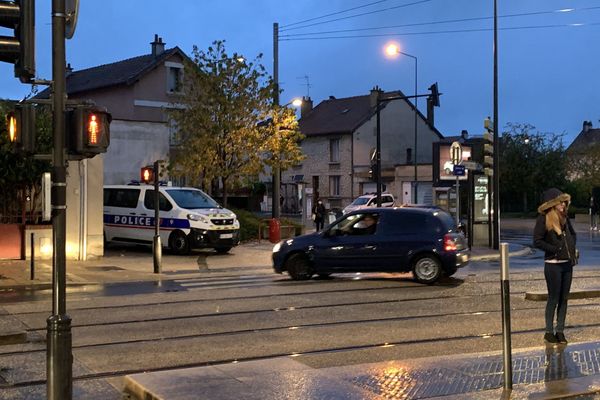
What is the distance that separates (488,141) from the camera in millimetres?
24375

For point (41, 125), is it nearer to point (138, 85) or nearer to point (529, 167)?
point (138, 85)

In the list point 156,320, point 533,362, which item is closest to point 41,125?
point 156,320

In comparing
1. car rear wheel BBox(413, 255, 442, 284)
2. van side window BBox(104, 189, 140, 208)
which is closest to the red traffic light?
van side window BBox(104, 189, 140, 208)

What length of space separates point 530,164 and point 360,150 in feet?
46.4

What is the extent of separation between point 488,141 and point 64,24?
19988mm

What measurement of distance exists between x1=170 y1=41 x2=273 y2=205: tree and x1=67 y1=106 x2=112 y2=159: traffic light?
70.5 feet

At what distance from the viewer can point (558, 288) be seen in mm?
8547

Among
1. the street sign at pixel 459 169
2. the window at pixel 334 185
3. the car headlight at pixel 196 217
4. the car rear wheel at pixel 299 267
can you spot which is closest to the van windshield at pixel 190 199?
the car headlight at pixel 196 217

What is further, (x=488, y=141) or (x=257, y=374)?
(x=488, y=141)

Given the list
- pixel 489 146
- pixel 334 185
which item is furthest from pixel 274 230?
pixel 334 185

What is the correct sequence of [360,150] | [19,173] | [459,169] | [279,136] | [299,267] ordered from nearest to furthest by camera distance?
[299,267], [19,173], [459,169], [279,136], [360,150]

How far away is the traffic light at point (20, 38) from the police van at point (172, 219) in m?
16.2

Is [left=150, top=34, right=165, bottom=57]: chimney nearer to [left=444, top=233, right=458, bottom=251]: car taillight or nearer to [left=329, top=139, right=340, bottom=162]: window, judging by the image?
[left=329, top=139, right=340, bottom=162]: window

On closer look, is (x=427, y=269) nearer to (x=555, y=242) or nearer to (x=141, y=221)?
(x=555, y=242)
